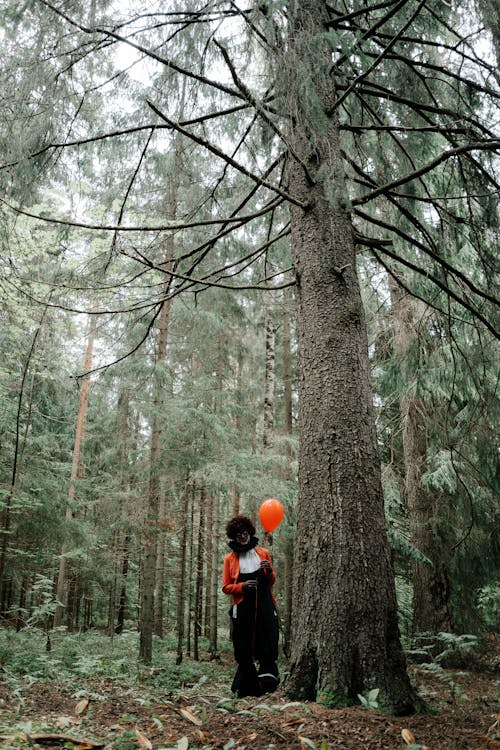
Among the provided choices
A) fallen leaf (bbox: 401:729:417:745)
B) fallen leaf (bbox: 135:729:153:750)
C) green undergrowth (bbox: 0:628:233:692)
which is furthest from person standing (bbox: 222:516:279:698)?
fallen leaf (bbox: 401:729:417:745)

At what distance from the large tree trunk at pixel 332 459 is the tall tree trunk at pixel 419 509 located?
13.5 ft

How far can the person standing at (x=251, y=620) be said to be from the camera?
4238mm

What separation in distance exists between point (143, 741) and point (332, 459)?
63.7 inches

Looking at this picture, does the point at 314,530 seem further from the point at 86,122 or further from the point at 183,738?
the point at 86,122

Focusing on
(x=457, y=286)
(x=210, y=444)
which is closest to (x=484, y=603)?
(x=210, y=444)

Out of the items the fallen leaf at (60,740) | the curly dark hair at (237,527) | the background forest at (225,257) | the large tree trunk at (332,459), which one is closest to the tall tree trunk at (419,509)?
the background forest at (225,257)

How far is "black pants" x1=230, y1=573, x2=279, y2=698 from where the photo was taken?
167 inches

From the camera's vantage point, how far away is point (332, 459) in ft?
9.22

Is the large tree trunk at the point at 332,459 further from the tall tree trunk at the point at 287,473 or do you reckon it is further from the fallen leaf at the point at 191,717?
the tall tree trunk at the point at 287,473

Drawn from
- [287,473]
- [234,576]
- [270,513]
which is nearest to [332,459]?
[234,576]

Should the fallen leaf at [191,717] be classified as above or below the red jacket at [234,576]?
below

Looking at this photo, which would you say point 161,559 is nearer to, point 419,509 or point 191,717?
point 419,509

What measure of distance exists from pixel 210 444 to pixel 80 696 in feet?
19.8

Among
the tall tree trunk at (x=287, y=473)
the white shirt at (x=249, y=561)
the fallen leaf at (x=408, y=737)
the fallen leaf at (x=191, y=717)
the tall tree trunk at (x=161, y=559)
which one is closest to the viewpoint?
the fallen leaf at (x=408, y=737)
